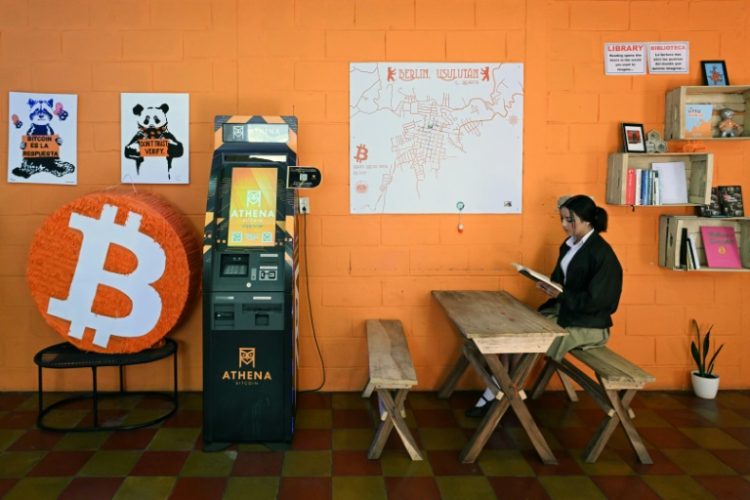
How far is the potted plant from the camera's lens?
436 cm

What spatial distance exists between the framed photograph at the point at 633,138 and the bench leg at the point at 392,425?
236 cm

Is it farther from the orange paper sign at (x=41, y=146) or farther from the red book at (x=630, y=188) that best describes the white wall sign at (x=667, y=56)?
the orange paper sign at (x=41, y=146)

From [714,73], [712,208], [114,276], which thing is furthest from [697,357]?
[114,276]

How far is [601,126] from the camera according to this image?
4.43m

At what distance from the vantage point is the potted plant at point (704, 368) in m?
4.36

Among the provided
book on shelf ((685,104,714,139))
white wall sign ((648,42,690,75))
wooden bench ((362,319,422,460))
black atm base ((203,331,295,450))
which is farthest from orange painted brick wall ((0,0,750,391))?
black atm base ((203,331,295,450))

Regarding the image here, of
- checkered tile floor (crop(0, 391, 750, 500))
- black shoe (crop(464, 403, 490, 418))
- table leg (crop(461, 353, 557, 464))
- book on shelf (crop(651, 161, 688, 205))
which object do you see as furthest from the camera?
book on shelf (crop(651, 161, 688, 205))

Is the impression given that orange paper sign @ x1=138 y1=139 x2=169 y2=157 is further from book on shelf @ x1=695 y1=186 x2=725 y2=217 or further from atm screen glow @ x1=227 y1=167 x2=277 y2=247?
→ book on shelf @ x1=695 y1=186 x2=725 y2=217

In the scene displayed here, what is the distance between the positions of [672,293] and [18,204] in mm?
4619

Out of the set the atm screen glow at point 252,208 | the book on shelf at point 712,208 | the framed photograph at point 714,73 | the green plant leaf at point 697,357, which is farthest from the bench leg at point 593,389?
the framed photograph at point 714,73

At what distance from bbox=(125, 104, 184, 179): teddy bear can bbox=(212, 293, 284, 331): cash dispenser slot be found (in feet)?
4.31

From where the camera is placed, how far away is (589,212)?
12.7ft

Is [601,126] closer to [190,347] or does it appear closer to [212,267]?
[212,267]

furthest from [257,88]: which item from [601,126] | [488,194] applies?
[601,126]
